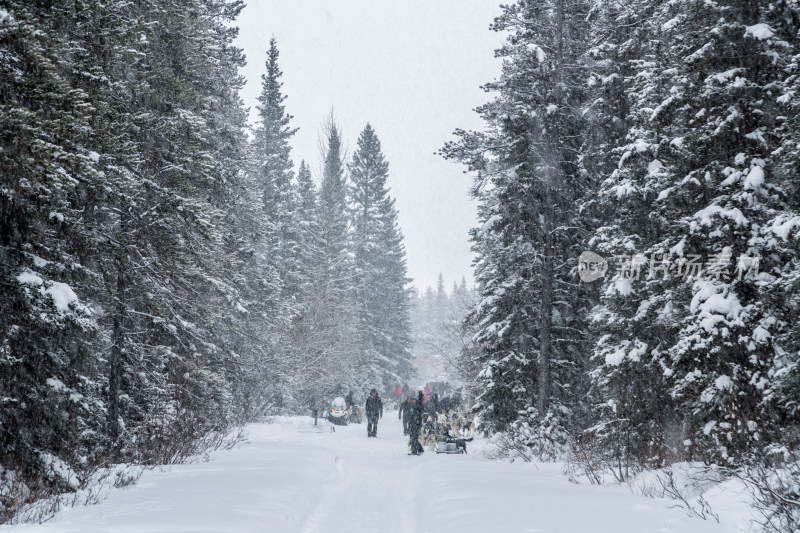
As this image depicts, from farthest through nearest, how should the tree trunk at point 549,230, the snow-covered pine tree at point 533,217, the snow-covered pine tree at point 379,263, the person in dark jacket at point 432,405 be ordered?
the snow-covered pine tree at point 379,263
the person in dark jacket at point 432,405
the snow-covered pine tree at point 533,217
the tree trunk at point 549,230

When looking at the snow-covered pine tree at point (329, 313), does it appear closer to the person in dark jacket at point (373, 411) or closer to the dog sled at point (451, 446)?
the person in dark jacket at point (373, 411)

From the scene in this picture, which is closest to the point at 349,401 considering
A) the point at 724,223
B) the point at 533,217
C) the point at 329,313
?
the point at 329,313

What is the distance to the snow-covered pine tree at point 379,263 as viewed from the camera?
4534 centimetres

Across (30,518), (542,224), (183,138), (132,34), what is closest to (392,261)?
(542,224)

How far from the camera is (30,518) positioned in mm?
6277

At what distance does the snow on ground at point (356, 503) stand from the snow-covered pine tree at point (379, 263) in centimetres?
3073

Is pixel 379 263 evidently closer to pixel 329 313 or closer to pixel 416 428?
pixel 329 313

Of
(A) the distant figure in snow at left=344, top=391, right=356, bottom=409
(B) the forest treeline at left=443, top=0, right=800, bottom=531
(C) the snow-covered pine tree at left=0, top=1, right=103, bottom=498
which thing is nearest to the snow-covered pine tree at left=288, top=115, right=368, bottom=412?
(A) the distant figure in snow at left=344, top=391, right=356, bottom=409

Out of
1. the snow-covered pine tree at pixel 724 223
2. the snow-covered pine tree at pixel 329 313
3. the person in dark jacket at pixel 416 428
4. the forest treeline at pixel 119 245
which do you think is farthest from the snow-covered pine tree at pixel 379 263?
the snow-covered pine tree at pixel 724 223

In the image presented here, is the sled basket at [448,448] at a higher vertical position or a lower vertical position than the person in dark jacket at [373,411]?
lower

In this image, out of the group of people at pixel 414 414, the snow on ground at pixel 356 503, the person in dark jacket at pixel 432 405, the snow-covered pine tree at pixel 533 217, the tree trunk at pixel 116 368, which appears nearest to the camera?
the snow on ground at pixel 356 503

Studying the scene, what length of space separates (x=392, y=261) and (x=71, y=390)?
135ft

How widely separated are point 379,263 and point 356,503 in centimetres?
3801

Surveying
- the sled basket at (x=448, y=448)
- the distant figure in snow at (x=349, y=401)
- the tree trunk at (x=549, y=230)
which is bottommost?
the sled basket at (x=448, y=448)
